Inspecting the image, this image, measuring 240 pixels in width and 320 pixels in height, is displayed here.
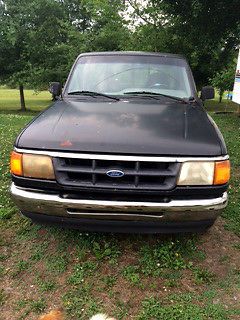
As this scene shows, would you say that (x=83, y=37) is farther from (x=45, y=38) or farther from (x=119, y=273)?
(x=119, y=273)

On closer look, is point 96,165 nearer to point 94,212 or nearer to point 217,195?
point 94,212

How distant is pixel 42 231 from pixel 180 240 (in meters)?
1.43

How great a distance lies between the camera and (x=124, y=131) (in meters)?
3.04

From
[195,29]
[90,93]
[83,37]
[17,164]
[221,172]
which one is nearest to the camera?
[221,172]

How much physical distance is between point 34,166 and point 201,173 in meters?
1.33

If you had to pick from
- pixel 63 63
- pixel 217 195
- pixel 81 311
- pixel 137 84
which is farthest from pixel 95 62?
pixel 63 63

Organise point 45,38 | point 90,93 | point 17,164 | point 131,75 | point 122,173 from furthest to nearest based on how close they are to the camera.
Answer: point 45,38, point 131,75, point 90,93, point 17,164, point 122,173

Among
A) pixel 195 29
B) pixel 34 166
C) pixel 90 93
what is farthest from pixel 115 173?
pixel 195 29

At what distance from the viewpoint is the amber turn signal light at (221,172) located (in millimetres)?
2893

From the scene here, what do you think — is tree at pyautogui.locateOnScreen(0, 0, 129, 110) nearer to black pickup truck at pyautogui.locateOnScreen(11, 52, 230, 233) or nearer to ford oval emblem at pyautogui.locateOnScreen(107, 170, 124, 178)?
black pickup truck at pyautogui.locateOnScreen(11, 52, 230, 233)

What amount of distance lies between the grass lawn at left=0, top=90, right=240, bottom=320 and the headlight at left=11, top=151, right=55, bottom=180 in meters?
0.91

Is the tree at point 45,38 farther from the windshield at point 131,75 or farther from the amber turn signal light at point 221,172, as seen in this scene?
the amber turn signal light at point 221,172

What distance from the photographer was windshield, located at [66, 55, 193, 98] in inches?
169

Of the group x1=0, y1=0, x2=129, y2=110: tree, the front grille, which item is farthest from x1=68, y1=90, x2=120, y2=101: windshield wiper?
x1=0, y1=0, x2=129, y2=110: tree
